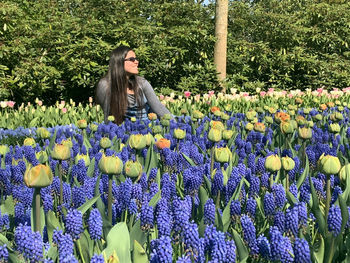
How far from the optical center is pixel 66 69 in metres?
11.1

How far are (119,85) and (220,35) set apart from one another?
634cm

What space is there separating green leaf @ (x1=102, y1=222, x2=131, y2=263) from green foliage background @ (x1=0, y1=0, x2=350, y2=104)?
29.2ft

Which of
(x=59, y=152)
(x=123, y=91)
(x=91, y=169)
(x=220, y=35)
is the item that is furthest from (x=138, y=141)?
(x=220, y=35)

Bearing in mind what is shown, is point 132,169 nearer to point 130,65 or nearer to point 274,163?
point 274,163

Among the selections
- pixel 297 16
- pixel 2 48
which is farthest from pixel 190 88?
pixel 297 16

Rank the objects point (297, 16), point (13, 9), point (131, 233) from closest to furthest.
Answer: point (131, 233) < point (13, 9) < point (297, 16)

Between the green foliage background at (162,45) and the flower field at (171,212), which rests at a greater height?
the green foliage background at (162,45)

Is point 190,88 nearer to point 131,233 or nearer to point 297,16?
point 297,16

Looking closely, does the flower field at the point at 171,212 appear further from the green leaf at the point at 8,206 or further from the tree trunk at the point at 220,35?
the tree trunk at the point at 220,35

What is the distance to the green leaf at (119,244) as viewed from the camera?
1.22m

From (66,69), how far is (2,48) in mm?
1698

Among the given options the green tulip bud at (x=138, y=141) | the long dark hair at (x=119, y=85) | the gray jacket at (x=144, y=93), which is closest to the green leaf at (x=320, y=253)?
the green tulip bud at (x=138, y=141)

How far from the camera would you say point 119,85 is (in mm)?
5441

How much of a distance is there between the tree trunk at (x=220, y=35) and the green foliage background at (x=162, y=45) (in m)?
0.20
